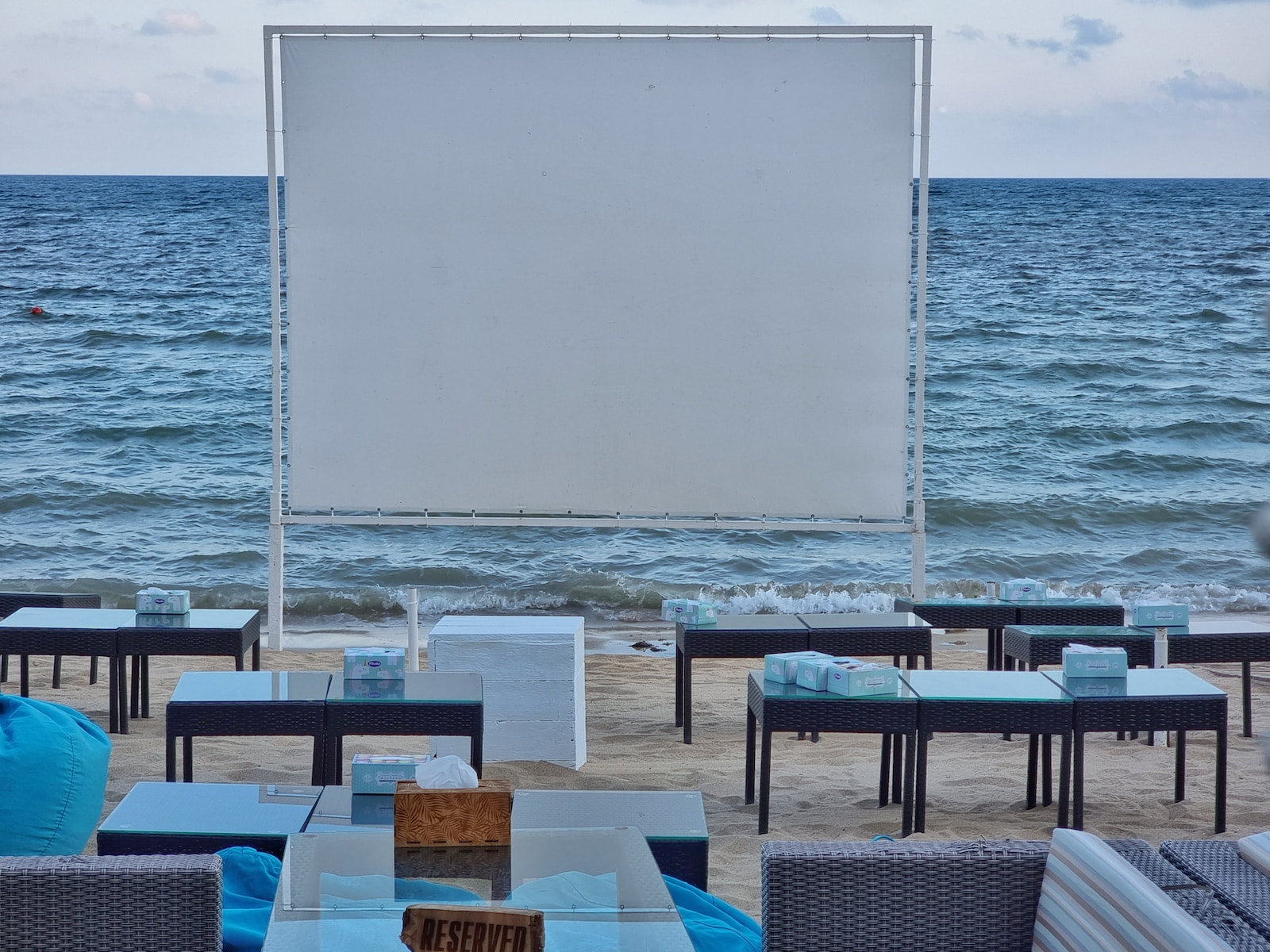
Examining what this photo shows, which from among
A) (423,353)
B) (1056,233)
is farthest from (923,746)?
(1056,233)

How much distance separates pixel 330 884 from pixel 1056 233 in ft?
75.0

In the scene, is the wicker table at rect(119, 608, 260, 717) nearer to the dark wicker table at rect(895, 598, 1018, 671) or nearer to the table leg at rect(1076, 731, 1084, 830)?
the dark wicker table at rect(895, 598, 1018, 671)

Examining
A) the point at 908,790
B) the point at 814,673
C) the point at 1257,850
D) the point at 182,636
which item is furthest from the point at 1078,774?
the point at 182,636

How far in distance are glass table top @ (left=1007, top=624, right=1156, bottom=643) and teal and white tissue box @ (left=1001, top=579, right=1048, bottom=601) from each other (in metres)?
0.46

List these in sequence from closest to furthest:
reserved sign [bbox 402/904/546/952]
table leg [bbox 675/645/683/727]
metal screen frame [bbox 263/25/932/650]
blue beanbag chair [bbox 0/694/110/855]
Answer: reserved sign [bbox 402/904/546/952], blue beanbag chair [bbox 0/694/110/855], table leg [bbox 675/645/683/727], metal screen frame [bbox 263/25/932/650]

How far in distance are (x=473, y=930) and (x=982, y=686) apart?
2.28 metres

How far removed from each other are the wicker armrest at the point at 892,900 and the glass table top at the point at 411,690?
1.58 m

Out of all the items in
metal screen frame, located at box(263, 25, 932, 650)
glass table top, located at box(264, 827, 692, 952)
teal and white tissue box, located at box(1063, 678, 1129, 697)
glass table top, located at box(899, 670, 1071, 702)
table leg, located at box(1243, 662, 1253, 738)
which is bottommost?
table leg, located at box(1243, 662, 1253, 738)

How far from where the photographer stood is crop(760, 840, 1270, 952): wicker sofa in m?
2.11

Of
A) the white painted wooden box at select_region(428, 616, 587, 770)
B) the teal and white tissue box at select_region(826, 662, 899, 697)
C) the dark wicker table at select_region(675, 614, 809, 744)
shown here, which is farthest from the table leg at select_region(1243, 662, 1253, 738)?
the white painted wooden box at select_region(428, 616, 587, 770)

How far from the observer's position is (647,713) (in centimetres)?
536

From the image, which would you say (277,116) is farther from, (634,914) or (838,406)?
(634,914)

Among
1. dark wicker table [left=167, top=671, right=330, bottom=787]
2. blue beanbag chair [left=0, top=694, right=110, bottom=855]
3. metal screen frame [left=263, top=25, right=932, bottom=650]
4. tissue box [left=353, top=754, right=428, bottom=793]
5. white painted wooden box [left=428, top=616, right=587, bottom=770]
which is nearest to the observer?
blue beanbag chair [left=0, top=694, right=110, bottom=855]

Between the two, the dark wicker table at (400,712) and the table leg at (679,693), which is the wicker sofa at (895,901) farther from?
the table leg at (679,693)
